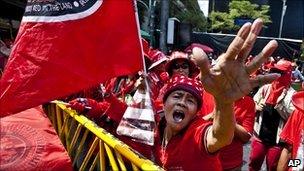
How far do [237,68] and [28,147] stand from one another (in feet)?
3.78

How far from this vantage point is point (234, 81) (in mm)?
2221

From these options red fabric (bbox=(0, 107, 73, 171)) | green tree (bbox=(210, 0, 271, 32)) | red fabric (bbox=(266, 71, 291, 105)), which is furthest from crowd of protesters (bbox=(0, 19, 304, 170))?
green tree (bbox=(210, 0, 271, 32))

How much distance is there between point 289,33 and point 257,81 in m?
70.1

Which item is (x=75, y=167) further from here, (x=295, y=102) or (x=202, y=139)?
(x=295, y=102)

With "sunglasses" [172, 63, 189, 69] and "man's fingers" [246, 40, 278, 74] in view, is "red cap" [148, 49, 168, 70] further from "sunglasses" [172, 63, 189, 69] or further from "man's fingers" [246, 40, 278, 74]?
Result: "man's fingers" [246, 40, 278, 74]

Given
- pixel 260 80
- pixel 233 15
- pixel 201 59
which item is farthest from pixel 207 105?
pixel 233 15

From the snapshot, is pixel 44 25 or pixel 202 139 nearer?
pixel 202 139

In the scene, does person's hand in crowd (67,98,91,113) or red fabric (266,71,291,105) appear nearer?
person's hand in crowd (67,98,91,113)

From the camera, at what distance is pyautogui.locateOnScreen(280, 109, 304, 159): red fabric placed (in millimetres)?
3071

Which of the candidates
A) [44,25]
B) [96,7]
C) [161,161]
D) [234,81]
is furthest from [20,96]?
[234,81]

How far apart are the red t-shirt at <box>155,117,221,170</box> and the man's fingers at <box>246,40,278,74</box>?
56 cm

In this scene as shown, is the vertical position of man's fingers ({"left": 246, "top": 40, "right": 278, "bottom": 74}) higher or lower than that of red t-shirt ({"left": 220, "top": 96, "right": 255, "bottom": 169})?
higher

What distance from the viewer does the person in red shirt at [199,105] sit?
2.19 meters

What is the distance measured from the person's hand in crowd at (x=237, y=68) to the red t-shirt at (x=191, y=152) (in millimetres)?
458
